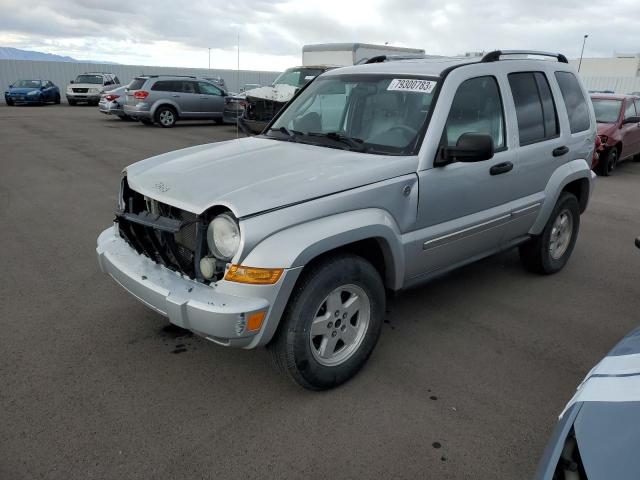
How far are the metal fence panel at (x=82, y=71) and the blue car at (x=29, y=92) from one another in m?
4.63

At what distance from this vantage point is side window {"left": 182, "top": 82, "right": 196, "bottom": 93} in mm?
17828

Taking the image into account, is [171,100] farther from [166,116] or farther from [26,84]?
[26,84]

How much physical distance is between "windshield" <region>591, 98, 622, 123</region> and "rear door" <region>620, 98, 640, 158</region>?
17 centimetres

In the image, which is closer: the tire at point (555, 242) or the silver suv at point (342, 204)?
the silver suv at point (342, 204)

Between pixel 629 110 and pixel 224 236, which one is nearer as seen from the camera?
pixel 224 236

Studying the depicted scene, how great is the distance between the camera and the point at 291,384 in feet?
10.4

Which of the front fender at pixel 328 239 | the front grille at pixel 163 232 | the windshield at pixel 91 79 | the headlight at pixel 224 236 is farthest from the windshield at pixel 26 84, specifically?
the front fender at pixel 328 239

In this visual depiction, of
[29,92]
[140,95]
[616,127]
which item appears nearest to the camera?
[616,127]

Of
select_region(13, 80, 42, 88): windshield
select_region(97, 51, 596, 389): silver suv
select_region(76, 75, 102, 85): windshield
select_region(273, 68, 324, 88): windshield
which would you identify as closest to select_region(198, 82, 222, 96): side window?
select_region(273, 68, 324, 88): windshield

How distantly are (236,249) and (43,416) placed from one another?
1.43m

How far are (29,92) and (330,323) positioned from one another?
2798 cm

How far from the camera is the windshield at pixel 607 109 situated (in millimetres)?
11188

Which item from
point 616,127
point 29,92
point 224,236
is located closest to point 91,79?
point 29,92

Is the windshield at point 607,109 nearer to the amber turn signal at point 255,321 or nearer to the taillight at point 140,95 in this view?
the amber turn signal at point 255,321
